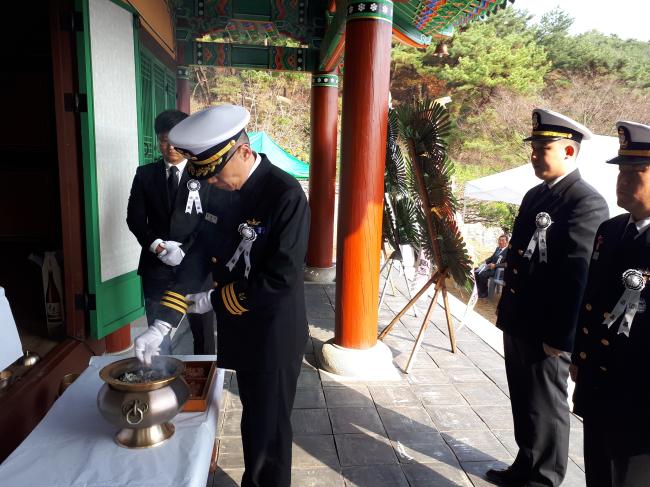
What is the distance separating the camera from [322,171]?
7.81 m

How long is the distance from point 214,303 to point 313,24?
6.34m

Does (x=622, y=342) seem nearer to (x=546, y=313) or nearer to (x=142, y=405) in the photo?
(x=546, y=313)

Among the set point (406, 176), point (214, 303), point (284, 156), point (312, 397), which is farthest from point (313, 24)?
point (284, 156)

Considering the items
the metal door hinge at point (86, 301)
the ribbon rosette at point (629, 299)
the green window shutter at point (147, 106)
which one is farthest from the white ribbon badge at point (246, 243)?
the green window shutter at point (147, 106)

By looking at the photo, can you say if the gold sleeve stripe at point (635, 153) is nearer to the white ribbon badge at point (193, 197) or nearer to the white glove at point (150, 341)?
the white glove at point (150, 341)

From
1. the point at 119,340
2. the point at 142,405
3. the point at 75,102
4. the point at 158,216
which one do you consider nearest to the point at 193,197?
the point at 158,216

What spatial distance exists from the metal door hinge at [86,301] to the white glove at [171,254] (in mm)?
801

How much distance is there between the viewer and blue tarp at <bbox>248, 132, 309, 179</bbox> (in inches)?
603

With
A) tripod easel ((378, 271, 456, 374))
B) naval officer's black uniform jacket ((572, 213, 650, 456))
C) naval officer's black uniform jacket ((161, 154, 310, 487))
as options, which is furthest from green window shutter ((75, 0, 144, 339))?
naval officer's black uniform jacket ((572, 213, 650, 456))

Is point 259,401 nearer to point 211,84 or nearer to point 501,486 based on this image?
point 501,486

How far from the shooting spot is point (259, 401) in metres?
2.20

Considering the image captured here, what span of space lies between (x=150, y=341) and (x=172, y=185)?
1.68m

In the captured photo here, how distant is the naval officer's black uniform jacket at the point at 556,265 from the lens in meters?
2.43

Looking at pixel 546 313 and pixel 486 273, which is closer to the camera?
pixel 546 313
